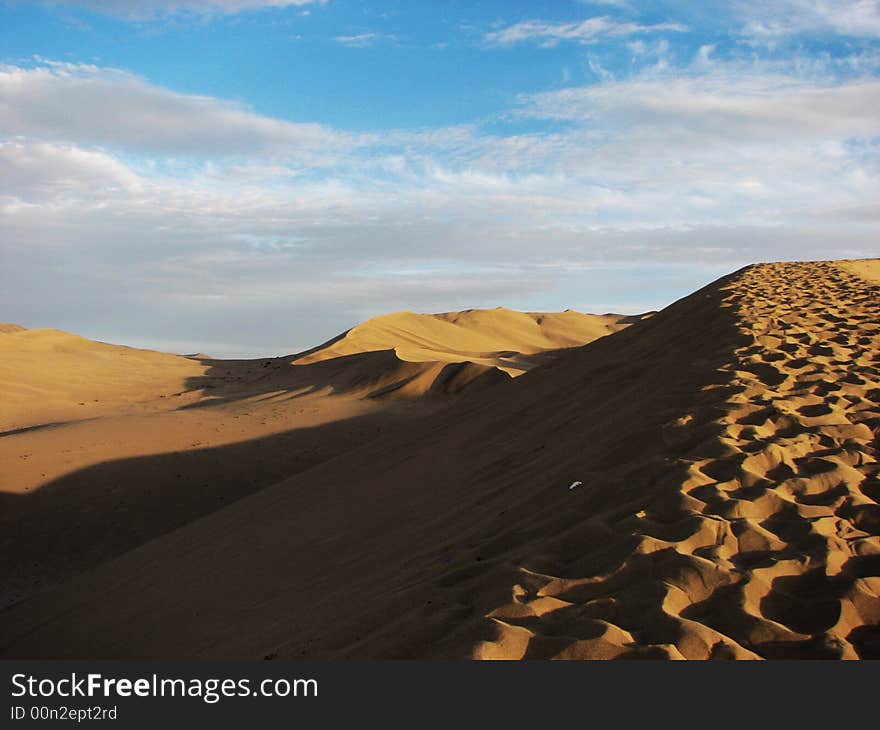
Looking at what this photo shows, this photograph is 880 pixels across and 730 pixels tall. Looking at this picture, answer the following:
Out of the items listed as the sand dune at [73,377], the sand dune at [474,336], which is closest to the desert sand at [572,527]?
the sand dune at [73,377]

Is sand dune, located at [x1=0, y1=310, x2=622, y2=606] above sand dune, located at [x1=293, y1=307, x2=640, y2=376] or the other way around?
the other way around

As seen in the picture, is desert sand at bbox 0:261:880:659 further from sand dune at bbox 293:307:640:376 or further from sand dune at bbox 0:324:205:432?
sand dune at bbox 293:307:640:376

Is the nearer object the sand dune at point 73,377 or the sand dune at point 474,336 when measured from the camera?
the sand dune at point 73,377

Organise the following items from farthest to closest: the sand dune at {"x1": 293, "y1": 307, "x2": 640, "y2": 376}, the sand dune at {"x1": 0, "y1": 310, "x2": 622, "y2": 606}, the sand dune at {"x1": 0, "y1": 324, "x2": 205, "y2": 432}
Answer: the sand dune at {"x1": 293, "y1": 307, "x2": 640, "y2": 376}
the sand dune at {"x1": 0, "y1": 324, "x2": 205, "y2": 432}
the sand dune at {"x1": 0, "y1": 310, "x2": 622, "y2": 606}

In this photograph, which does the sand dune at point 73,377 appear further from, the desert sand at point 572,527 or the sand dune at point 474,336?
the desert sand at point 572,527

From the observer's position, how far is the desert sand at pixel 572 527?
299 cm

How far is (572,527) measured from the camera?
3.86 meters

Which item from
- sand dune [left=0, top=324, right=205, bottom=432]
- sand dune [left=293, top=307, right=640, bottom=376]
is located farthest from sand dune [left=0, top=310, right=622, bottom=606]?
sand dune [left=293, top=307, right=640, bottom=376]

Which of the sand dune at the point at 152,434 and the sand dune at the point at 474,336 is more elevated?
the sand dune at the point at 474,336

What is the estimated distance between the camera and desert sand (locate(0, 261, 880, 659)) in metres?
2.99

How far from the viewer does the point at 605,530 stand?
3625 mm

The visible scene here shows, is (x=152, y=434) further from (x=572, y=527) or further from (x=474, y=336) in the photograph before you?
(x=474, y=336)

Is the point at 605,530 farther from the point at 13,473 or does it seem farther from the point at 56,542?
the point at 13,473

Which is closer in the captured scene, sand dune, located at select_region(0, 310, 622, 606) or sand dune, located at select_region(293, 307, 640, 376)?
sand dune, located at select_region(0, 310, 622, 606)
